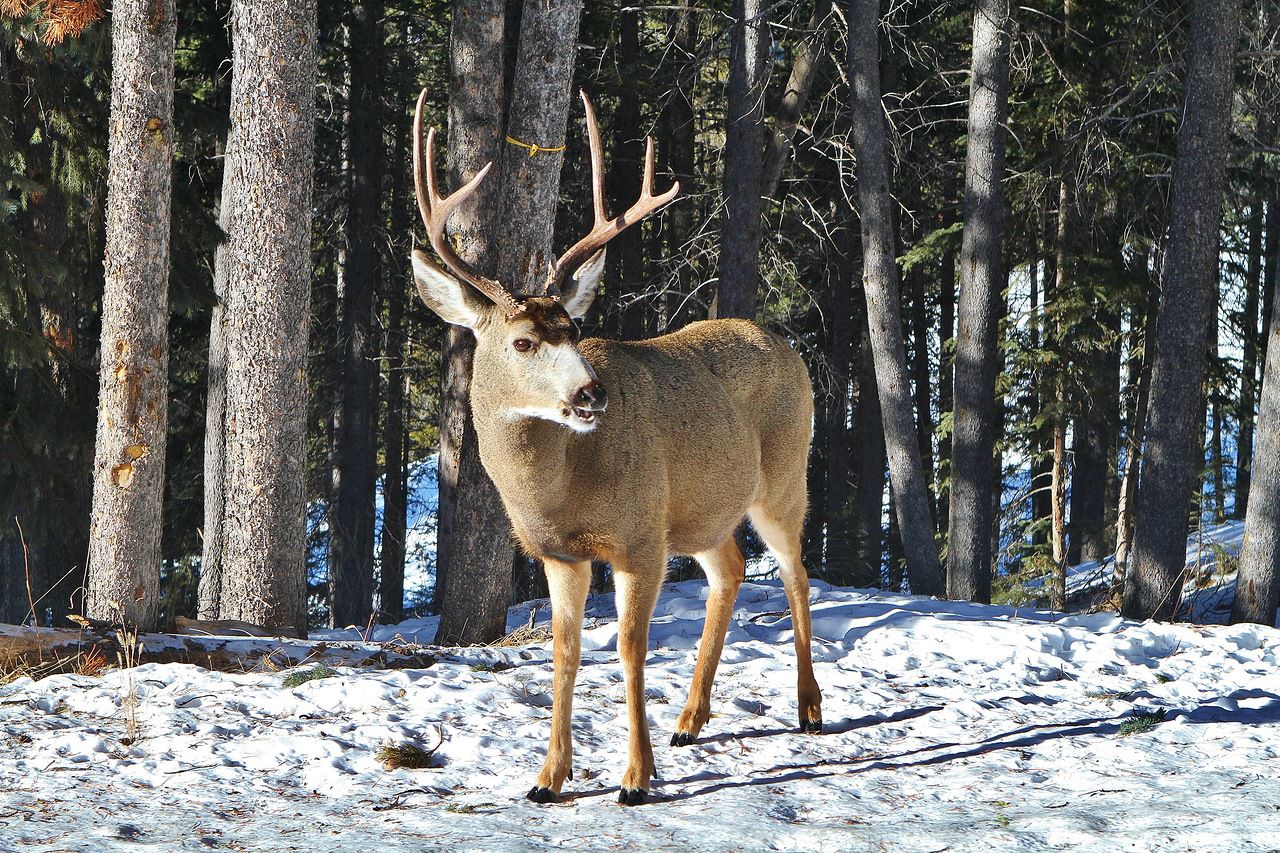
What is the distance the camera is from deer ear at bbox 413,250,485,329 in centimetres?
571

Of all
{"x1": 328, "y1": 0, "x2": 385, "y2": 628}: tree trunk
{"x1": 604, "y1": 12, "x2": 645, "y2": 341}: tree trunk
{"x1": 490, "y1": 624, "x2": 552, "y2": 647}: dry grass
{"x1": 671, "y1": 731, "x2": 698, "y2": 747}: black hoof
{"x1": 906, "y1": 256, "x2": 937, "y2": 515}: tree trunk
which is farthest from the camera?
{"x1": 906, "y1": 256, "x2": 937, "y2": 515}: tree trunk

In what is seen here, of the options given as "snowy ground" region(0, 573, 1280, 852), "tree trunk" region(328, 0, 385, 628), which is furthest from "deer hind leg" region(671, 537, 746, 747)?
"tree trunk" region(328, 0, 385, 628)

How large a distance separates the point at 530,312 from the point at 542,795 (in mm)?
2176

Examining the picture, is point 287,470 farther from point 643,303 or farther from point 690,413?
point 643,303

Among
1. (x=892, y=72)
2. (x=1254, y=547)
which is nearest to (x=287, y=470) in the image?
(x=1254, y=547)

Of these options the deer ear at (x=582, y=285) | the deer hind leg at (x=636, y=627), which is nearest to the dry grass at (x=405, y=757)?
the deer hind leg at (x=636, y=627)

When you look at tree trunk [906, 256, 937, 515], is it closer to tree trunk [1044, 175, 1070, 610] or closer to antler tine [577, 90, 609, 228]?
tree trunk [1044, 175, 1070, 610]

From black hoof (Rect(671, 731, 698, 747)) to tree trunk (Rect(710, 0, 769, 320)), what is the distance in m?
7.35

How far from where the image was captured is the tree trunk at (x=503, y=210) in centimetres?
912

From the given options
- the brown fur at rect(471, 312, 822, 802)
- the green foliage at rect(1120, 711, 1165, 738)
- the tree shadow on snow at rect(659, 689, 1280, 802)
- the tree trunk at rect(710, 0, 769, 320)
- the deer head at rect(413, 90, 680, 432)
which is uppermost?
the tree trunk at rect(710, 0, 769, 320)

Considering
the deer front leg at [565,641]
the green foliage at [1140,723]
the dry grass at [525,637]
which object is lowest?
the dry grass at [525,637]

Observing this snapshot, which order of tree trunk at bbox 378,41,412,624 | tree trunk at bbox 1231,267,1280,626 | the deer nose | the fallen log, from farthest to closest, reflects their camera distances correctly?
tree trunk at bbox 378,41,412,624 → tree trunk at bbox 1231,267,1280,626 → the fallen log → the deer nose

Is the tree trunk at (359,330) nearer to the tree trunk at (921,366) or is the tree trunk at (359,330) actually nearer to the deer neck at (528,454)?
the tree trunk at (921,366)

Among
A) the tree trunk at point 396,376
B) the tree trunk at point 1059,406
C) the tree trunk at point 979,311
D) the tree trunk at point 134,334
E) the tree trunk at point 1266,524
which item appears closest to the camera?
the tree trunk at point 134,334
